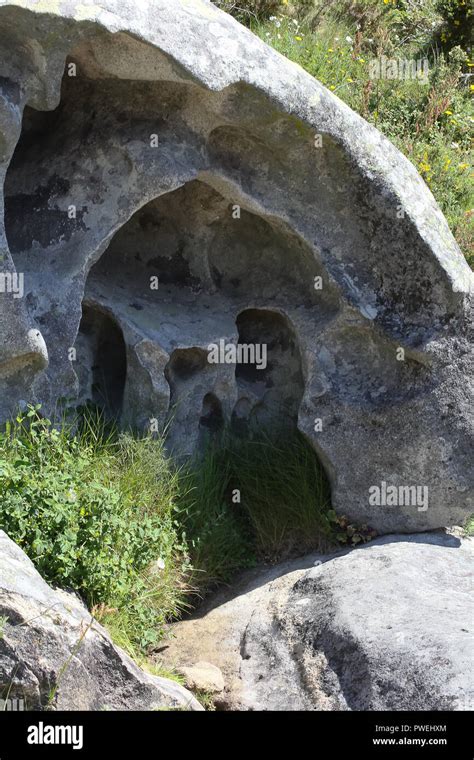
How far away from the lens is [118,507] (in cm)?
500

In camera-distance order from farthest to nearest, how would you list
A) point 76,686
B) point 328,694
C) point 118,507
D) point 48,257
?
point 48,257 < point 118,507 < point 328,694 < point 76,686

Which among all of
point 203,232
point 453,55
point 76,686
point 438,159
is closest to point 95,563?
point 76,686

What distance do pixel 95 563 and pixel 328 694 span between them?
3.70 ft

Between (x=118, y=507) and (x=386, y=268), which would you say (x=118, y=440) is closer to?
(x=118, y=507)

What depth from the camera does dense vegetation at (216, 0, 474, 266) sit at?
8867 millimetres

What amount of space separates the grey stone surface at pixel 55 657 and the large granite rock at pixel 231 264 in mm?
1323

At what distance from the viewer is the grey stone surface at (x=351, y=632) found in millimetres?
4363

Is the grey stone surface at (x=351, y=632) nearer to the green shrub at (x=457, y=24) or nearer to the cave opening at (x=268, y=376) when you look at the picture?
the cave opening at (x=268, y=376)

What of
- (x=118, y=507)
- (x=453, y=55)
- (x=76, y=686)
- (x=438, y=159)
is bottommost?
(x=76, y=686)

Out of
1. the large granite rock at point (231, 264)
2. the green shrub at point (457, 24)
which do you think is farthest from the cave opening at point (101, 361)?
the green shrub at point (457, 24)

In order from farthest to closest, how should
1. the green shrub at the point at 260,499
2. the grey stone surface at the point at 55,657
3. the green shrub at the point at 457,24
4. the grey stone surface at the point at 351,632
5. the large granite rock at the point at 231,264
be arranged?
the green shrub at the point at 457,24
the green shrub at the point at 260,499
the large granite rock at the point at 231,264
the grey stone surface at the point at 351,632
the grey stone surface at the point at 55,657

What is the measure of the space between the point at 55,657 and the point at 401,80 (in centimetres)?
703

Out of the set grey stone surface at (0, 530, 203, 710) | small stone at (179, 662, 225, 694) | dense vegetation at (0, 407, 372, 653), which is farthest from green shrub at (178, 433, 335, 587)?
grey stone surface at (0, 530, 203, 710)

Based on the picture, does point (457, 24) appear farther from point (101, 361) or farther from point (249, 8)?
point (101, 361)
